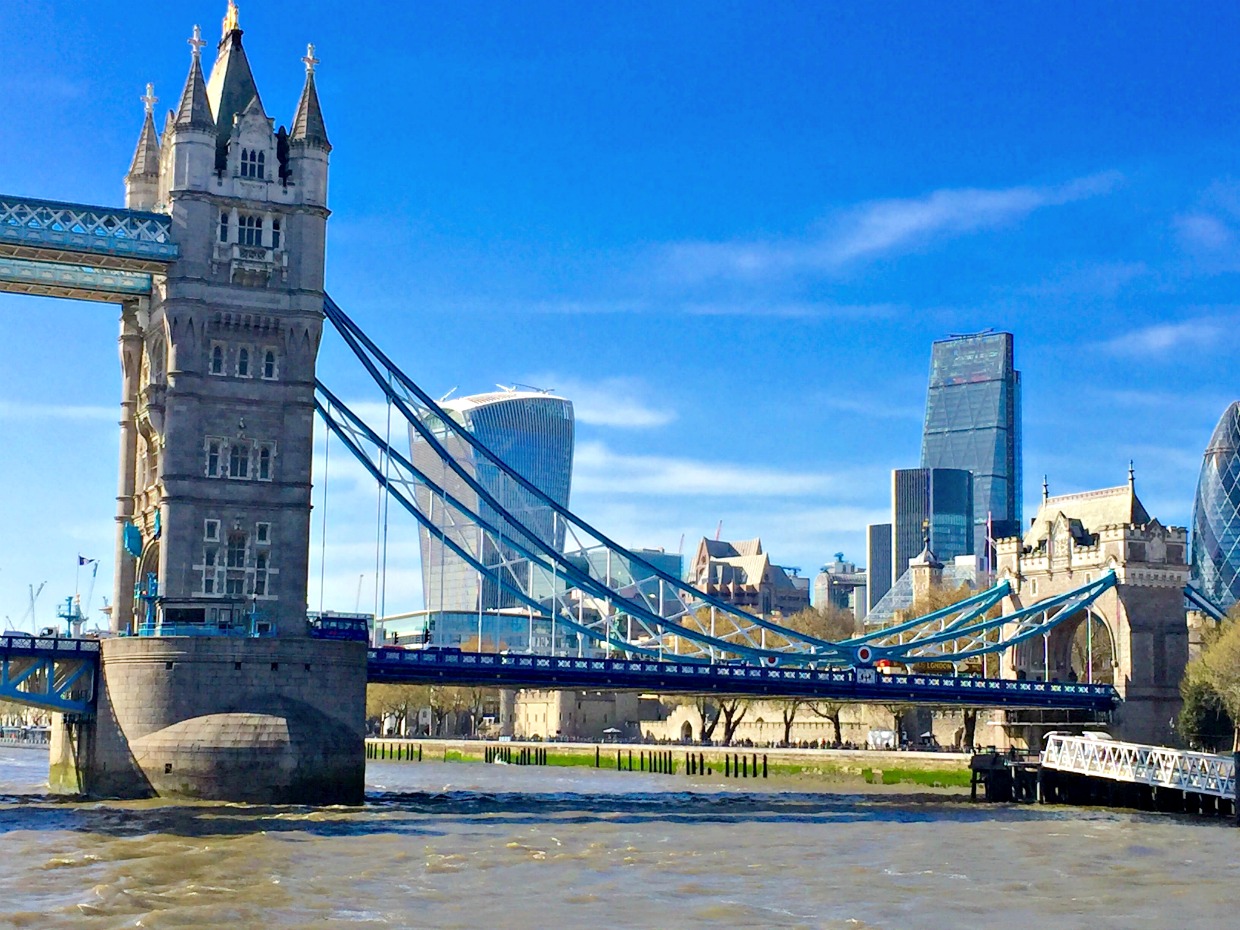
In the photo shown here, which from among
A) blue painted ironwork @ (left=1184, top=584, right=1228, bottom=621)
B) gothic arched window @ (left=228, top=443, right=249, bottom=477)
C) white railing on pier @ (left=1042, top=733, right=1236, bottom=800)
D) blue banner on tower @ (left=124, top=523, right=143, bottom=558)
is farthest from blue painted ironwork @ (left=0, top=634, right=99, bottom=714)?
blue painted ironwork @ (left=1184, top=584, right=1228, bottom=621)

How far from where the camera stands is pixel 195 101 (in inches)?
3216

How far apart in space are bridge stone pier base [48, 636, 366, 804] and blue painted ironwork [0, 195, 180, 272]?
678 inches

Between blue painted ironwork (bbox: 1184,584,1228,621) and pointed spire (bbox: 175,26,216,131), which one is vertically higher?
pointed spire (bbox: 175,26,216,131)

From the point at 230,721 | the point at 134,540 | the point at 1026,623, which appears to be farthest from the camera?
the point at 1026,623

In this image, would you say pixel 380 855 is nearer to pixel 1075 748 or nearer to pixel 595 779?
pixel 1075 748

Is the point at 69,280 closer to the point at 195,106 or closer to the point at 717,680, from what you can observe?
the point at 195,106

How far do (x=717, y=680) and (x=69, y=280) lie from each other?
37.9 metres

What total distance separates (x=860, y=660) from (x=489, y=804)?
95.4 ft

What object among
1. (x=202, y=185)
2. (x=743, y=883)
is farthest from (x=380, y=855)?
(x=202, y=185)

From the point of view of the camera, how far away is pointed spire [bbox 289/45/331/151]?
8288 centimetres

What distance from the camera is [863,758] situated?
112875 mm

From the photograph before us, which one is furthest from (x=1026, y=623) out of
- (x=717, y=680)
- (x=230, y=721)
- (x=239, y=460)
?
(x=230, y=721)

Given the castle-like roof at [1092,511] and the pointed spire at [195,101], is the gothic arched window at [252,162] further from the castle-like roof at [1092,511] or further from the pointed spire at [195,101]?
the castle-like roof at [1092,511]

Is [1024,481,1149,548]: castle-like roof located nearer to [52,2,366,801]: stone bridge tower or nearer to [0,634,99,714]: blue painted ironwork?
[52,2,366,801]: stone bridge tower
